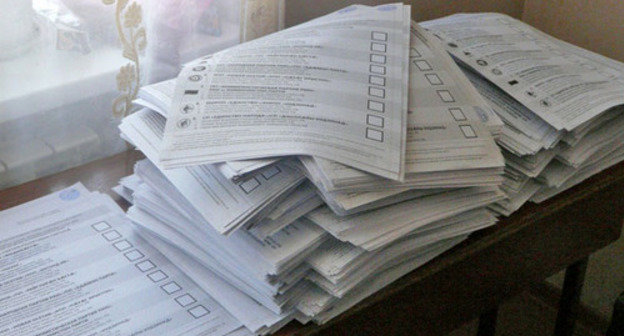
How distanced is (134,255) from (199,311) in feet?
0.39

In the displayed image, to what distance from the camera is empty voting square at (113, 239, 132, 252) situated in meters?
0.81

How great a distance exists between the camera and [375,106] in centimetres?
77

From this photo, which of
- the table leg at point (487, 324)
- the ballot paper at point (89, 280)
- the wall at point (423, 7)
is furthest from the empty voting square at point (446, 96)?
the table leg at point (487, 324)

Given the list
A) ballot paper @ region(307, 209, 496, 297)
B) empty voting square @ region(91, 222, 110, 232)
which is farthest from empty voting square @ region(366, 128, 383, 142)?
empty voting square @ region(91, 222, 110, 232)

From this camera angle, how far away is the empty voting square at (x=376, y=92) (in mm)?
782

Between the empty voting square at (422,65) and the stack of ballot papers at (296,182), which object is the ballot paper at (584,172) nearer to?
the stack of ballot papers at (296,182)

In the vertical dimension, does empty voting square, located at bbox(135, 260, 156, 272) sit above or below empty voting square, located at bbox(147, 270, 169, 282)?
above

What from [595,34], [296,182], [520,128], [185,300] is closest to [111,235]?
[185,300]

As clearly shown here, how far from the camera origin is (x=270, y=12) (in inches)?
44.0

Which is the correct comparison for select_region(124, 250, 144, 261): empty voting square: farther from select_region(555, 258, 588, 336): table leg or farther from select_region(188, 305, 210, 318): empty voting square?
select_region(555, 258, 588, 336): table leg

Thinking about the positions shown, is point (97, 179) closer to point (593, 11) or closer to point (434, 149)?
point (434, 149)

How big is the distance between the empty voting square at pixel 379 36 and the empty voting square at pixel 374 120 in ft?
0.50

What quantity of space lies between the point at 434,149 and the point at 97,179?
0.43m

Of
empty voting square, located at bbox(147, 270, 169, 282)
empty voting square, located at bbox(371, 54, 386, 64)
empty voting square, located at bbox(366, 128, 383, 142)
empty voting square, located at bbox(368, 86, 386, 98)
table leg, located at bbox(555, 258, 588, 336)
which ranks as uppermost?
empty voting square, located at bbox(371, 54, 386, 64)
